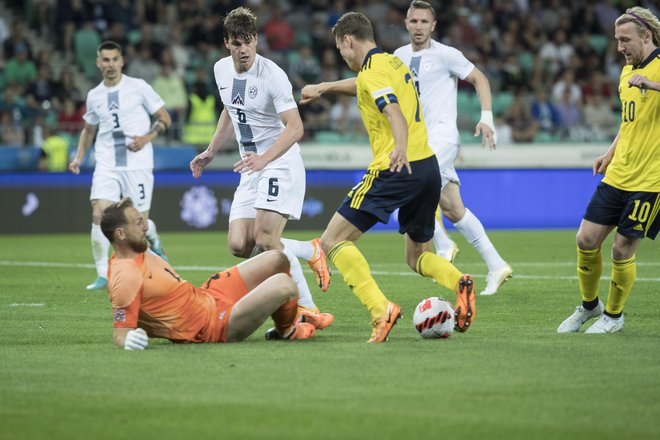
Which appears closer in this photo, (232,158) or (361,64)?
(361,64)

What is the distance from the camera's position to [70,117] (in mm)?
20625

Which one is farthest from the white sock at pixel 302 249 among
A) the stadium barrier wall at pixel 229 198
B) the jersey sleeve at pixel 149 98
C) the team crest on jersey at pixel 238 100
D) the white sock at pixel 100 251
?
the stadium barrier wall at pixel 229 198

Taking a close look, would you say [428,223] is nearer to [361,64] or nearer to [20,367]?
[361,64]

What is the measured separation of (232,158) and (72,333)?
1249 cm

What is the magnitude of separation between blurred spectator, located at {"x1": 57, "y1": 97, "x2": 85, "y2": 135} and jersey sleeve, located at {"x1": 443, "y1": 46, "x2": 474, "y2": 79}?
10.6m

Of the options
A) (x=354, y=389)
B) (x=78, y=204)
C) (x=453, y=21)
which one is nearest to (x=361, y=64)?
(x=354, y=389)

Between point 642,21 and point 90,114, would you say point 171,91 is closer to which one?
point 90,114

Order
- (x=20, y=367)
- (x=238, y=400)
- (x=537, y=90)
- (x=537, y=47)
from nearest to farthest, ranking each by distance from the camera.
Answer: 1. (x=238, y=400)
2. (x=20, y=367)
3. (x=537, y=90)
4. (x=537, y=47)

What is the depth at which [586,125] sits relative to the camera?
22.8 m

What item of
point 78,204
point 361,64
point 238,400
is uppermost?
point 361,64

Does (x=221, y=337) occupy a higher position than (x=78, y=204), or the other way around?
(x=221, y=337)

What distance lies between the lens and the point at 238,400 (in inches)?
215

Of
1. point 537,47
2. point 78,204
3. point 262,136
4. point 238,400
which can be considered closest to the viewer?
point 238,400

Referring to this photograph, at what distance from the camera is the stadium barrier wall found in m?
19.7
